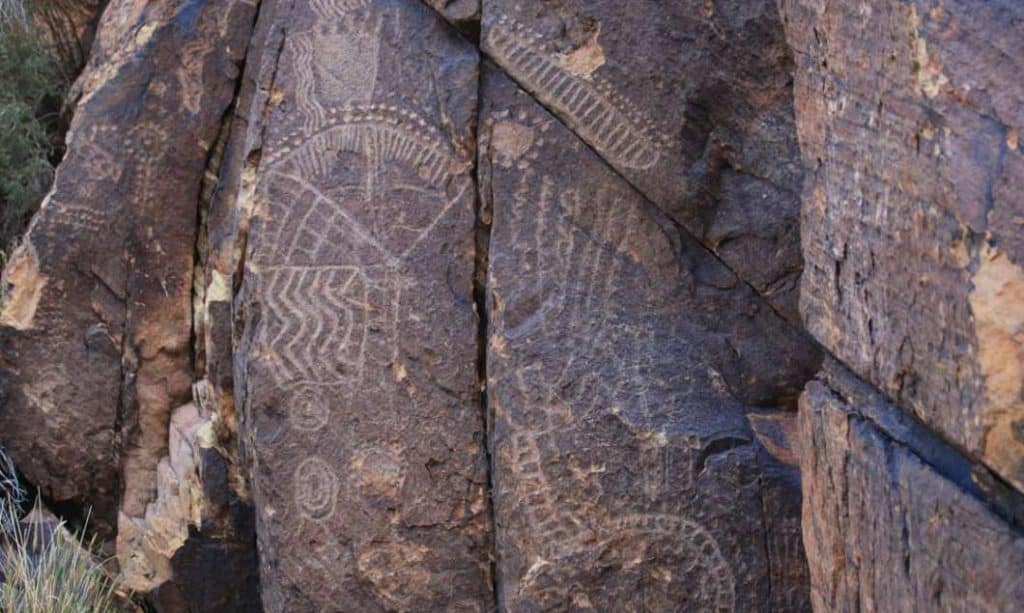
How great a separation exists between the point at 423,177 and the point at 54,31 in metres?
2.60

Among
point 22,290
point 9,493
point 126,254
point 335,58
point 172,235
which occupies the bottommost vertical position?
point 9,493

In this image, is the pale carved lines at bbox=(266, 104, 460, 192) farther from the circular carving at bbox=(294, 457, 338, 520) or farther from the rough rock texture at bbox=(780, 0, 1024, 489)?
the rough rock texture at bbox=(780, 0, 1024, 489)

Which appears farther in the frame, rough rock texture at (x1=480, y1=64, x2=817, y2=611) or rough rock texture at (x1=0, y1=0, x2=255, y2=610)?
rough rock texture at (x1=0, y1=0, x2=255, y2=610)

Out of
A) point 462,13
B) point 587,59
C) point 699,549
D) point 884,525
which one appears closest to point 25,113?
point 462,13

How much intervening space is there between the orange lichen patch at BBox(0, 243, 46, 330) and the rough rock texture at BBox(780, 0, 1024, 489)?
9.38 feet

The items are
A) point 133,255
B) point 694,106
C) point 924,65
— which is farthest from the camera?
point 133,255

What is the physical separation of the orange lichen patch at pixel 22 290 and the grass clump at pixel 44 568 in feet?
1.64

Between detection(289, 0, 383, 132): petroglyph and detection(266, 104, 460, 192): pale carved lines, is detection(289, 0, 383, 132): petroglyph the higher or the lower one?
the higher one

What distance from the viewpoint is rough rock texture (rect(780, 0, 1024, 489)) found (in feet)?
5.50

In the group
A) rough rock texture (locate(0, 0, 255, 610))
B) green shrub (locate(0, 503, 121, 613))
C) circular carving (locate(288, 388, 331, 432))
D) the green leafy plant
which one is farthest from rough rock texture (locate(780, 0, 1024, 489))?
the green leafy plant

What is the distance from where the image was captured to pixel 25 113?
5039 mm

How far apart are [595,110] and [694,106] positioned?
280 mm

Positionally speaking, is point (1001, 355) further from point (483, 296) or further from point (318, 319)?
point (318, 319)

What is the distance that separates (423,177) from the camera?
3424 mm
